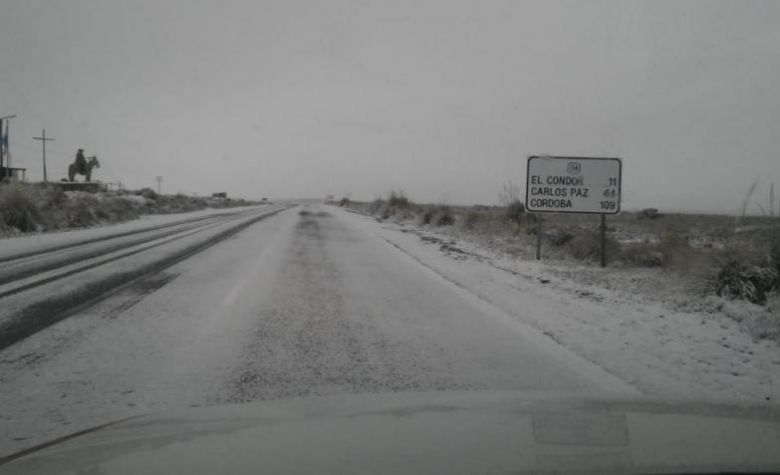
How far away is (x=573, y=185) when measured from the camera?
12.1 m

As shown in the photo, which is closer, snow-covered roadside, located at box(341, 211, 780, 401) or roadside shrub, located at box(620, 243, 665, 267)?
snow-covered roadside, located at box(341, 211, 780, 401)

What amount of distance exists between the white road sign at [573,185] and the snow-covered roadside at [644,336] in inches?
91.3

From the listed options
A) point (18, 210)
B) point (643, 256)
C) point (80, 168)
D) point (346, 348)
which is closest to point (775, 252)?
point (643, 256)

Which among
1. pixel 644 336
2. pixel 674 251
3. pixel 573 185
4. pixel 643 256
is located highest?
pixel 573 185

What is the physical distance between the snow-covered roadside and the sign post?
2.27 metres

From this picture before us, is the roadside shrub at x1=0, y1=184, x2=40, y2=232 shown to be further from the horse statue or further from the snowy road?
the horse statue

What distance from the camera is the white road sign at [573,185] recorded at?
11.8 metres

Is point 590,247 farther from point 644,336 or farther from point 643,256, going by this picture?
point 644,336

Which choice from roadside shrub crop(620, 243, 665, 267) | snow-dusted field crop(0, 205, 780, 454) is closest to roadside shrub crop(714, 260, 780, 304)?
snow-dusted field crop(0, 205, 780, 454)

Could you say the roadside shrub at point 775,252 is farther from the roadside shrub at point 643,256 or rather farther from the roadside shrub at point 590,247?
the roadside shrub at point 590,247

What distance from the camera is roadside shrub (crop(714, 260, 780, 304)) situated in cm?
742

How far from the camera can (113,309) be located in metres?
6.58

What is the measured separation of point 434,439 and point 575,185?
11.0m

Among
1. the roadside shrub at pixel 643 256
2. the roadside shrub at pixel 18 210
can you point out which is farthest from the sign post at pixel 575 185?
the roadside shrub at pixel 18 210
